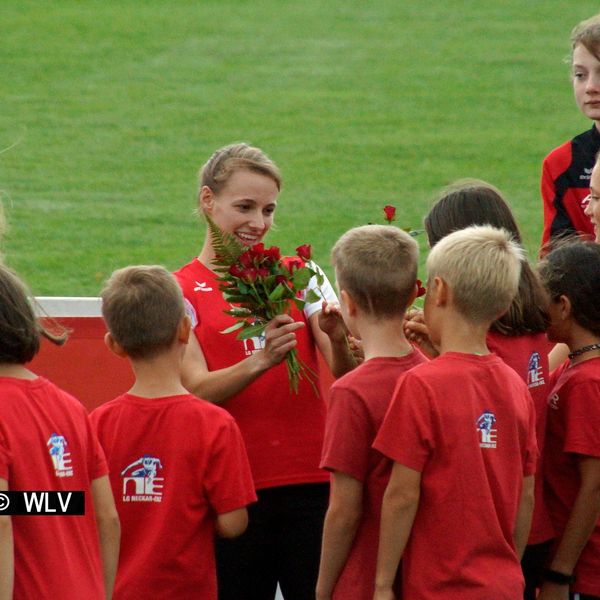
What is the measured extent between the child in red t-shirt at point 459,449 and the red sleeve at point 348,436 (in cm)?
12

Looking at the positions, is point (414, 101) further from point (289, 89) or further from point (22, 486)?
point (22, 486)

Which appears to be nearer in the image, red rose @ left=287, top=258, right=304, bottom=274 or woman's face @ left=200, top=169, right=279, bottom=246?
red rose @ left=287, top=258, right=304, bottom=274

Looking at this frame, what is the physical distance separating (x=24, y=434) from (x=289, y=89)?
1672cm

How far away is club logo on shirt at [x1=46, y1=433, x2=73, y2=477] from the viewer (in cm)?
370

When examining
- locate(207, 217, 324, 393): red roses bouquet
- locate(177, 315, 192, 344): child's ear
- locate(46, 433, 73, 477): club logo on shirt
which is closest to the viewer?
locate(46, 433, 73, 477): club logo on shirt

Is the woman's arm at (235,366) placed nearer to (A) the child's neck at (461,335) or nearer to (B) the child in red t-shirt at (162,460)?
(B) the child in red t-shirt at (162,460)

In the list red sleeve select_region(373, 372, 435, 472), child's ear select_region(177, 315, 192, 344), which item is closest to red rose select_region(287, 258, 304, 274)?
child's ear select_region(177, 315, 192, 344)

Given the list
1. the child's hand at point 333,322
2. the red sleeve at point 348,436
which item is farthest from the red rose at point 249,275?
the red sleeve at point 348,436

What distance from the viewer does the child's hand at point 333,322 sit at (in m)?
4.55

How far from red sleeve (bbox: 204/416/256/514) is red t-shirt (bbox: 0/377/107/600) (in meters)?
0.43

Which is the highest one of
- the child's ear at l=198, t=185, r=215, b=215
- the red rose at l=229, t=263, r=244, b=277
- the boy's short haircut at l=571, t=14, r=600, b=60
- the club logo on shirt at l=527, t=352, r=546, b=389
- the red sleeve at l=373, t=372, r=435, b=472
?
the boy's short haircut at l=571, t=14, r=600, b=60

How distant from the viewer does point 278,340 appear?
443 centimetres

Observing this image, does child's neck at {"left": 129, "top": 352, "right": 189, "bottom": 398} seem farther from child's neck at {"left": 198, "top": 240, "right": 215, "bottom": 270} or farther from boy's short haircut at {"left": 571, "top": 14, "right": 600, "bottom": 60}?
boy's short haircut at {"left": 571, "top": 14, "right": 600, "bottom": 60}

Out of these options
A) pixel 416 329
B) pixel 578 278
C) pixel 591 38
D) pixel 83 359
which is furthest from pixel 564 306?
pixel 83 359
